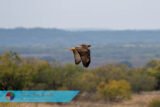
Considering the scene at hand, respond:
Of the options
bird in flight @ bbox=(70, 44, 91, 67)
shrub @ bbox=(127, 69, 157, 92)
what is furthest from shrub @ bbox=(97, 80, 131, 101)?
bird in flight @ bbox=(70, 44, 91, 67)

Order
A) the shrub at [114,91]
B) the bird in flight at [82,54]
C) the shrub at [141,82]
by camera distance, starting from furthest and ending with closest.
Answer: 1. the shrub at [141,82]
2. the shrub at [114,91]
3. the bird in flight at [82,54]

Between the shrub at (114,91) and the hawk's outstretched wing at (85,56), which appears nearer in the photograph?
the hawk's outstretched wing at (85,56)

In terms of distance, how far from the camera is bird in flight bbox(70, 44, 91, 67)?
19.9ft

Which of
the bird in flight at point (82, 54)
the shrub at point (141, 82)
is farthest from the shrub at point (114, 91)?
the bird in flight at point (82, 54)

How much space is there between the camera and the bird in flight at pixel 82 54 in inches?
238

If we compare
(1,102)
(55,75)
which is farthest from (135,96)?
(1,102)

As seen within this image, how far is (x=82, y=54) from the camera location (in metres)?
6.09

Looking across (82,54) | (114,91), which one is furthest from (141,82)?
(82,54)

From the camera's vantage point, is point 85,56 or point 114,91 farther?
point 114,91

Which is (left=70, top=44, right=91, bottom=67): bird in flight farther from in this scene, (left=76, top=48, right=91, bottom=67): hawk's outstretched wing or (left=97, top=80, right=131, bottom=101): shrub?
(left=97, top=80, right=131, bottom=101): shrub

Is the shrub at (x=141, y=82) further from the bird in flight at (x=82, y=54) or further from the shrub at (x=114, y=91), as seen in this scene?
the bird in flight at (x=82, y=54)

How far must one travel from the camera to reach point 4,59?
30984 mm

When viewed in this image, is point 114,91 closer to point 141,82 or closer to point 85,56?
point 141,82

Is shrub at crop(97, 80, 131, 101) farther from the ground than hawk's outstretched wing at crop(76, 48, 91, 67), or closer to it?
closer to it
